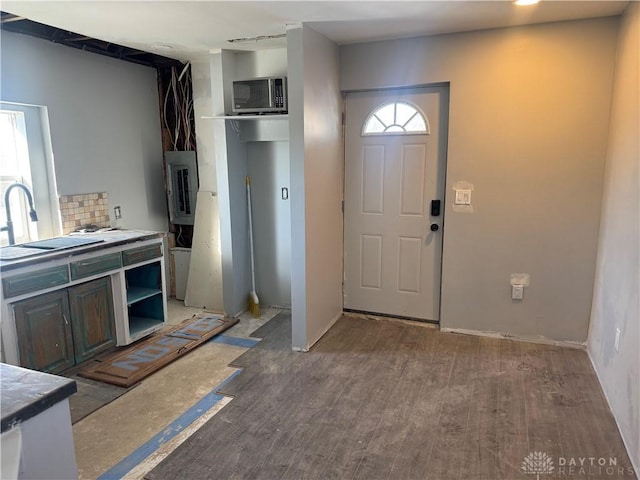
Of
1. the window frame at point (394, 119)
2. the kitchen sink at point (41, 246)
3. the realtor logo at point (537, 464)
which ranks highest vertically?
the window frame at point (394, 119)

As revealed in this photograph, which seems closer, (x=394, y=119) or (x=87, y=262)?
(x=87, y=262)

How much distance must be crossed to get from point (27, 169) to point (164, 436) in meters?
Answer: 2.47

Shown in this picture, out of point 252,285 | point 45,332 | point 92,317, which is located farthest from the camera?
point 252,285

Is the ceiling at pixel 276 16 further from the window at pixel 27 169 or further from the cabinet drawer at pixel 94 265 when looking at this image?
the cabinet drawer at pixel 94 265

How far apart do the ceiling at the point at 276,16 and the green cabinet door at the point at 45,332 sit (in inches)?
74.2

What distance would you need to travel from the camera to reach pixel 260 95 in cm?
366

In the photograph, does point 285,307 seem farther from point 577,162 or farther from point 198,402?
point 577,162

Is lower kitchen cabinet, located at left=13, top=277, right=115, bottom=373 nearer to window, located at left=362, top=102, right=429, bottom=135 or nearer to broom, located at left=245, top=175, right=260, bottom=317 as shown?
broom, located at left=245, top=175, right=260, bottom=317

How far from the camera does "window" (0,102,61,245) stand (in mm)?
3285

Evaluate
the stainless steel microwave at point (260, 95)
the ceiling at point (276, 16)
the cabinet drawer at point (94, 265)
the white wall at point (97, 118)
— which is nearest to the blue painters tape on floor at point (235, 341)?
the cabinet drawer at point (94, 265)

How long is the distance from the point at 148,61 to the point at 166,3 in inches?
72.5

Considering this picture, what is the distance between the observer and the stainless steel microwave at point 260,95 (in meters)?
3.59

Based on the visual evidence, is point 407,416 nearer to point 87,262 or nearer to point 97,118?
point 87,262

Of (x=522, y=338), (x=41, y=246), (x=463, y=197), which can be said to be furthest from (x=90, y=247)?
(x=522, y=338)
